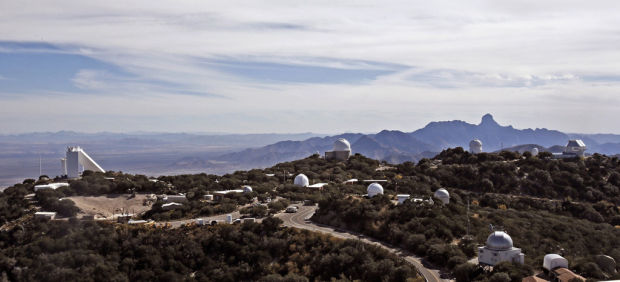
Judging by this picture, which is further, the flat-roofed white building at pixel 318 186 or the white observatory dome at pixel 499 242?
the flat-roofed white building at pixel 318 186

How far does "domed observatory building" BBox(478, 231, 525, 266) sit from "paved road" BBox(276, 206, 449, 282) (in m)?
2.75

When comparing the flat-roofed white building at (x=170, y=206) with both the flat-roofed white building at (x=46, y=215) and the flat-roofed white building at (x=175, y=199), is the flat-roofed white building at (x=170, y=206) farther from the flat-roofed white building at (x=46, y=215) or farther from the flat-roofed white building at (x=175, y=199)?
the flat-roofed white building at (x=46, y=215)

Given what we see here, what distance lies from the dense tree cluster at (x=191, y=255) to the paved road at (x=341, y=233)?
1.19 m

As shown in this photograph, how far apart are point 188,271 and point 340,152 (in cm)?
5032

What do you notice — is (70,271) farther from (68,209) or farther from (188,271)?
(68,209)

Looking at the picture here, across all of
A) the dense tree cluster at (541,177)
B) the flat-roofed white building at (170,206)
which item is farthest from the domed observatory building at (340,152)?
the flat-roofed white building at (170,206)

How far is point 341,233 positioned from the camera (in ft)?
117

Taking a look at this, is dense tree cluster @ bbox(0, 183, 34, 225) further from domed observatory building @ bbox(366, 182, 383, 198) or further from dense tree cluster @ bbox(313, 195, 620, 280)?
domed observatory building @ bbox(366, 182, 383, 198)

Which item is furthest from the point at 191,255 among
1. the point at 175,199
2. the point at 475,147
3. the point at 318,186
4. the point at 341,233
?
the point at 475,147

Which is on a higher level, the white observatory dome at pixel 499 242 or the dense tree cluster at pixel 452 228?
the white observatory dome at pixel 499 242

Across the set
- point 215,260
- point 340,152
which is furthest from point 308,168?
point 215,260

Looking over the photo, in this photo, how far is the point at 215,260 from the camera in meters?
31.4

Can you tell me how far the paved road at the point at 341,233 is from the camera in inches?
1080

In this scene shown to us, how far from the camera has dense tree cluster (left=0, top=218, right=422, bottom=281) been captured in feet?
92.9
